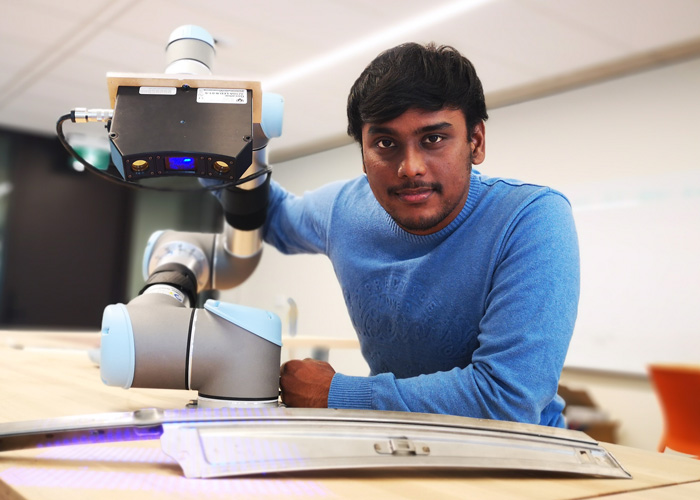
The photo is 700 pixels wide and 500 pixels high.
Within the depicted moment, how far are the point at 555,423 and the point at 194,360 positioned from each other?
681 millimetres

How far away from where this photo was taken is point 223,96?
77 centimetres

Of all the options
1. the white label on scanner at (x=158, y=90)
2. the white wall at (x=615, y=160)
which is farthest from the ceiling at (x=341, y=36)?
the white label on scanner at (x=158, y=90)

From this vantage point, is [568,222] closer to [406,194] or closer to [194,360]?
[406,194]

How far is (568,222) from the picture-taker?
997mm

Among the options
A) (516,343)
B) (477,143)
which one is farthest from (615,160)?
(516,343)

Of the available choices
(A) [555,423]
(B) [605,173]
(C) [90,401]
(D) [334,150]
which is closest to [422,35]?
(B) [605,173]

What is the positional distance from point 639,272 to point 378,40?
6.83 ft

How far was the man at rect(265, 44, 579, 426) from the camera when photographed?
2.75 ft

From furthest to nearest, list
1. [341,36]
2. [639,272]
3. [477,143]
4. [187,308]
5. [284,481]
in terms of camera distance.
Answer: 1. [639,272]
2. [341,36]
3. [477,143]
4. [187,308]
5. [284,481]

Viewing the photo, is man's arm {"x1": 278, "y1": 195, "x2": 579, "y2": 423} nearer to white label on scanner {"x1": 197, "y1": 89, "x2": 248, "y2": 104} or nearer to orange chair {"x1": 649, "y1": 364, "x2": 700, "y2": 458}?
white label on scanner {"x1": 197, "y1": 89, "x2": 248, "y2": 104}

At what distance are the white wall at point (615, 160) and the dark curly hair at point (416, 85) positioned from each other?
2963mm

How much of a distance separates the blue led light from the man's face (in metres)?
0.39

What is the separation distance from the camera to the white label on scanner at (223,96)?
0.77 metres

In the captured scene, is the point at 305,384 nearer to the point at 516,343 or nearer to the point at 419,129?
the point at 516,343
